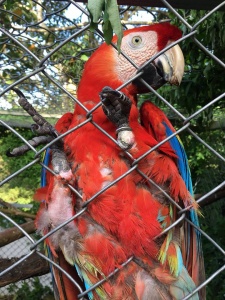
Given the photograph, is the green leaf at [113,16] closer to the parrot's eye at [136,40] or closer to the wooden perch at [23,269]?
the parrot's eye at [136,40]

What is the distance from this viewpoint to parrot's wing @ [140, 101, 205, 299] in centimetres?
117

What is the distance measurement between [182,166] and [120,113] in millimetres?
383

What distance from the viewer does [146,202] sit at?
1082 millimetres

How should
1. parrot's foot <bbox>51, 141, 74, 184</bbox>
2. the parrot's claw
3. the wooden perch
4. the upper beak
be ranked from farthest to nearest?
the wooden perch, the upper beak, parrot's foot <bbox>51, 141, 74, 184</bbox>, the parrot's claw

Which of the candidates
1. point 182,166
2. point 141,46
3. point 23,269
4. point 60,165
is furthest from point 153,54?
point 23,269

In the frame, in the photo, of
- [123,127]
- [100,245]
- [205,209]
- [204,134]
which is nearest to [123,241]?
[100,245]

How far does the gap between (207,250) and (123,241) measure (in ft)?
5.24

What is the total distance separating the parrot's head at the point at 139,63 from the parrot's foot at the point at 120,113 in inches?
11.0

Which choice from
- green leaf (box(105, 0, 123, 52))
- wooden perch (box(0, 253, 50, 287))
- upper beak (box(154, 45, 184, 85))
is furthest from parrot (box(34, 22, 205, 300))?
wooden perch (box(0, 253, 50, 287))

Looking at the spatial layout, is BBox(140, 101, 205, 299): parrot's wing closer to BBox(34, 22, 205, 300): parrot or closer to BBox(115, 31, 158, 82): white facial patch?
BBox(34, 22, 205, 300): parrot

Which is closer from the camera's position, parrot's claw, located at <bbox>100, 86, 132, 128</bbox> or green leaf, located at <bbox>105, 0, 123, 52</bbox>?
green leaf, located at <bbox>105, 0, 123, 52</bbox>

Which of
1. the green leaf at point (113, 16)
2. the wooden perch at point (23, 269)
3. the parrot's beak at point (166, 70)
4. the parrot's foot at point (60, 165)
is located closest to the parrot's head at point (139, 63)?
the parrot's beak at point (166, 70)

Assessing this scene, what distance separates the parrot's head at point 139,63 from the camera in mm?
1154

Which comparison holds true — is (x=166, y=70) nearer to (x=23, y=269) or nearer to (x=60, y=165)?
(x=60, y=165)
